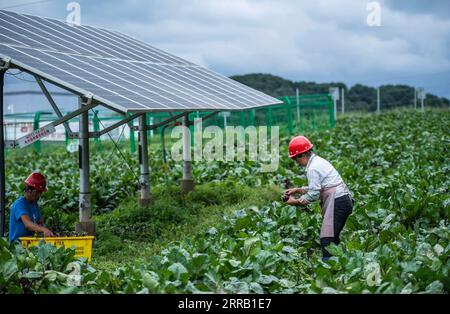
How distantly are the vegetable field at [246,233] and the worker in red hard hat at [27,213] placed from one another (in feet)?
3.45

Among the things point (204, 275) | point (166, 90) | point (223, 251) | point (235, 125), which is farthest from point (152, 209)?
point (235, 125)

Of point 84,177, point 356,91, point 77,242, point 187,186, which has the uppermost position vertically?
point 356,91

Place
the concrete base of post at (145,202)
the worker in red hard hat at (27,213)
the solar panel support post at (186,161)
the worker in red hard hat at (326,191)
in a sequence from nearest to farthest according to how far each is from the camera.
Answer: the worker in red hard hat at (326,191) < the worker in red hard hat at (27,213) < the concrete base of post at (145,202) < the solar panel support post at (186,161)

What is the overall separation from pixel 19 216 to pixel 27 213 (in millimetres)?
128

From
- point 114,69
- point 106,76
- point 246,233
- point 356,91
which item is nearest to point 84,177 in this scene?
point 106,76

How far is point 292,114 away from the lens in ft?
97.7

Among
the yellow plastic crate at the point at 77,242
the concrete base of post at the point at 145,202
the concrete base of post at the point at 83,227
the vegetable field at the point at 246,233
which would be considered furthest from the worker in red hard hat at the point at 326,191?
the concrete base of post at the point at 145,202

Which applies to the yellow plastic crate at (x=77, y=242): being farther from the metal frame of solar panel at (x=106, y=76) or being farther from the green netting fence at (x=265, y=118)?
the green netting fence at (x=265, y=118)

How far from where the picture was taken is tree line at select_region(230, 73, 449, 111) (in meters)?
43.0

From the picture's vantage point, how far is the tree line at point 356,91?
4303 centimetres

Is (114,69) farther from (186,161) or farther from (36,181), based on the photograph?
(186,161)

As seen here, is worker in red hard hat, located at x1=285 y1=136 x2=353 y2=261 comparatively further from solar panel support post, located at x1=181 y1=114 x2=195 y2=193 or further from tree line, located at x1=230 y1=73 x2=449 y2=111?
tree line, located at x1=230 y1=73 x2=449 y2=111

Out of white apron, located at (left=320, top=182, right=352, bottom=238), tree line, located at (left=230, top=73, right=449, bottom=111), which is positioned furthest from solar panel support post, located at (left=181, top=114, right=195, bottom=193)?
tree line, located at (left=230, top=73, right=449, bottom=111)

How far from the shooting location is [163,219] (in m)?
12.9
